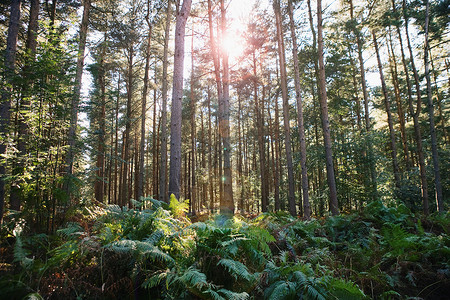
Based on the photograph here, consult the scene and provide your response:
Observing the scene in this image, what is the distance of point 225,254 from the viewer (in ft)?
8.98

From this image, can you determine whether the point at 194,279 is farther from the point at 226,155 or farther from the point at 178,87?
the point at 226,155

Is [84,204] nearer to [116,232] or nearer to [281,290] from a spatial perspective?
[116,232]

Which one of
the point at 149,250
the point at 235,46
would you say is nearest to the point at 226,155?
the point at 235,46

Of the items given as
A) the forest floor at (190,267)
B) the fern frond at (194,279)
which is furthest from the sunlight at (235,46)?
the fern frond at (194,279)

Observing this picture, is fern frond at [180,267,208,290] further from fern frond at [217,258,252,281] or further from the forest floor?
fern frond at [217,258,252,281]

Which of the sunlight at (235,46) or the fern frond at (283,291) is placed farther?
the sunlight at (235,46)

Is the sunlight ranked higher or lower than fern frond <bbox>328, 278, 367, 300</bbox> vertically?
higher

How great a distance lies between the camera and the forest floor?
225 cm

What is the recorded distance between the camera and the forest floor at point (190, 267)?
2.25 meters

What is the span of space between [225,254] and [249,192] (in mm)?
23070

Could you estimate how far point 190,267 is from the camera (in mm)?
2531

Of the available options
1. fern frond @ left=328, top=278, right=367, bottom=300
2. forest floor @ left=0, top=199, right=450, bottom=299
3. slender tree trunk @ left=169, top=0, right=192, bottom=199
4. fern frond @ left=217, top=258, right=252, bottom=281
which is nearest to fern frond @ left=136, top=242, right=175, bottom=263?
forest floor @ left=0, top=199, right=450, bottom=299

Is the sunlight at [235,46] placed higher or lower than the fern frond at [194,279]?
higher

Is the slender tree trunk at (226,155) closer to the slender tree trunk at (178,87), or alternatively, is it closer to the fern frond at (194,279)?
the slender tree trunk at (178,87)
